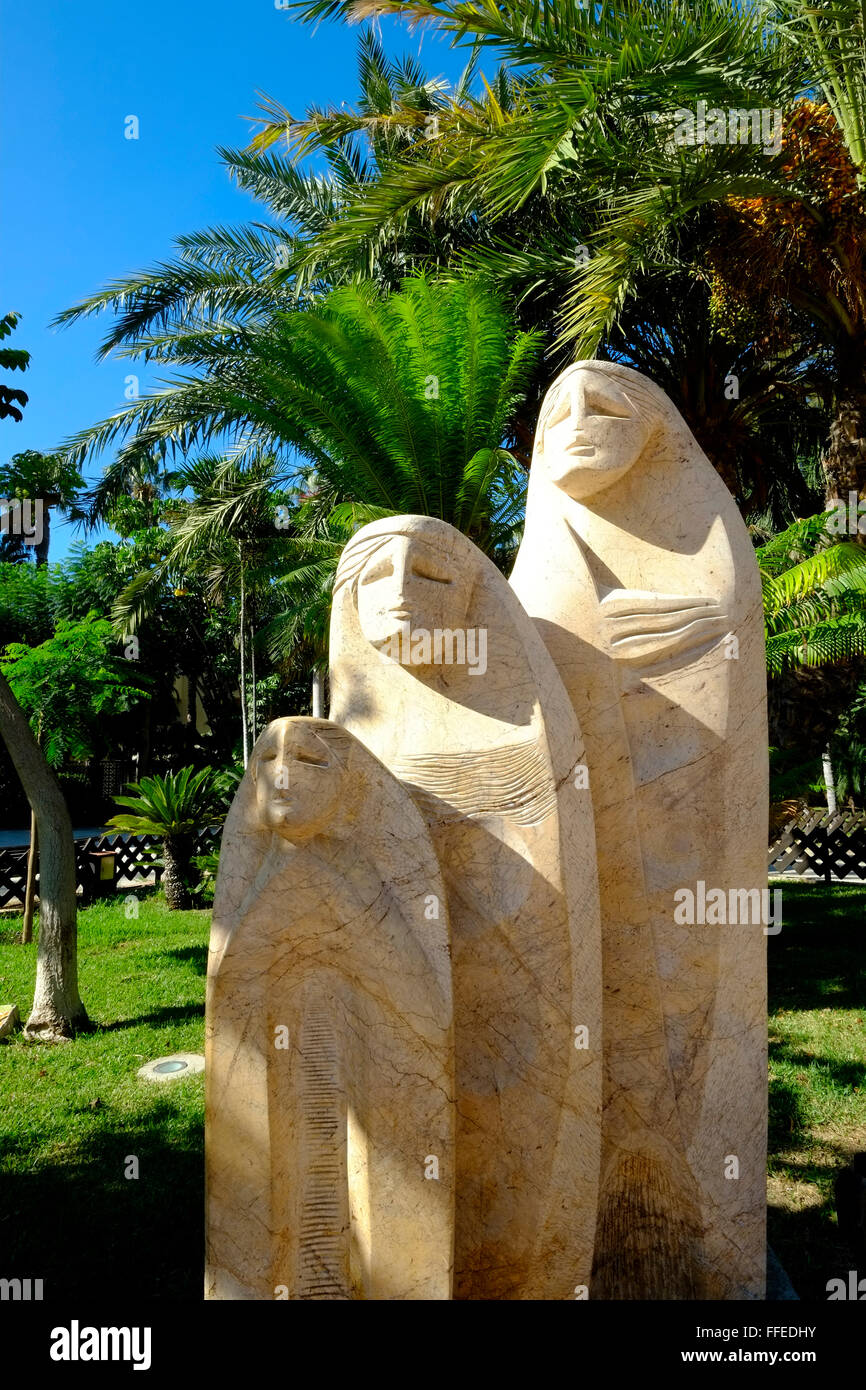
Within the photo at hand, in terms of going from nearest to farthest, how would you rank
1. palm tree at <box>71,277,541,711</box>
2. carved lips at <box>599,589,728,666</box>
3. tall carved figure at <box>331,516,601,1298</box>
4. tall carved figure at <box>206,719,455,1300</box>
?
1. tall carved figure at <box>206,719,455,1300</box>
2. tall carved figure at <box>331,516,601,1298</box>
3. carved lips at <box>599,589,728,666</box>
4. palm tree at <box>71,277,541,711</box>

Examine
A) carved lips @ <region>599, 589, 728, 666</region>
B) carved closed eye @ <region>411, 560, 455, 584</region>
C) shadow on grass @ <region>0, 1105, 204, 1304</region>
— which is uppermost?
carved closed eye @ <region>411, 560, 455, 584</region>

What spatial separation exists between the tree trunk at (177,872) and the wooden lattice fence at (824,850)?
8.31 meters

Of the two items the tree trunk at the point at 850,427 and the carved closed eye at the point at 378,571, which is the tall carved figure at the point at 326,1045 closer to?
the carved closed eye at the point at 378,571

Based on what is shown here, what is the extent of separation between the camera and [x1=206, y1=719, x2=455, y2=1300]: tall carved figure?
2480 mm

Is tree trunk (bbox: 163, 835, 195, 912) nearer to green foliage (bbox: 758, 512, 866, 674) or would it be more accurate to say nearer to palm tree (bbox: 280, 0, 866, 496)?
palm tree (bbox: 280, 0, 866, 496)

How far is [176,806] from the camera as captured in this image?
1206 centimetres

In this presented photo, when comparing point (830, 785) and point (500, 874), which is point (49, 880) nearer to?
point (500, 874)

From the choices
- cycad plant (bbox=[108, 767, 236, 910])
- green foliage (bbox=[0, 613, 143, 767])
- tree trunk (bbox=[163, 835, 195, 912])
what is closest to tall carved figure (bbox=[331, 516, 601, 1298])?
green foliage (bbox=[0, 613, 143, 767])

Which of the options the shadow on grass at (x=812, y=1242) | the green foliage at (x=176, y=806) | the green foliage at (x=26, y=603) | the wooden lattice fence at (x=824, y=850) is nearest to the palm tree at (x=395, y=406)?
the green foliage at (x=176, y=806)

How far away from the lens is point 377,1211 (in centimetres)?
248

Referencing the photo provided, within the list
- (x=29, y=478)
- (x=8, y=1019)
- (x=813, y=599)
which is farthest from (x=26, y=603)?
(x=813, y=599)

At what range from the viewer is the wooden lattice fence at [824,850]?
575 inches

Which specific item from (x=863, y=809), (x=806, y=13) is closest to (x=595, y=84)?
(x=806, y=13)

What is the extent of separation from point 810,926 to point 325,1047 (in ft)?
31.0
